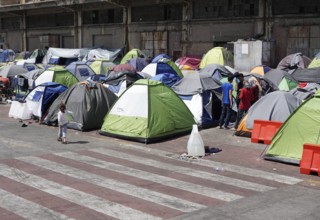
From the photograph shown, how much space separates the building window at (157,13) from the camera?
34.0 meters

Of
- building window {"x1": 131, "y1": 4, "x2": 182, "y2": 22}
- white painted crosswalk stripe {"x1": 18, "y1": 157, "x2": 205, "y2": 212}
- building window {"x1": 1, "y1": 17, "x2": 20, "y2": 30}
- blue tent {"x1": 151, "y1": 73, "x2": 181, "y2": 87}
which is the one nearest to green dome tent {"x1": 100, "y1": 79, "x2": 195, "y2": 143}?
white painted crosswalk stripe {"x1": 18, "y1": 157, "x2": 205, "y2": 212}

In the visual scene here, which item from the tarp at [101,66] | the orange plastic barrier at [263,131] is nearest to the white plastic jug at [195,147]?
the orange plastic barrier at [263,131]

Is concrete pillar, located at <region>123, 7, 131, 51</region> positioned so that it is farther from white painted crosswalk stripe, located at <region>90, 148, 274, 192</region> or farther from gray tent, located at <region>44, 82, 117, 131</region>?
white painted crosswalk stripe, located at <region>90, 148, 274, 192</region>

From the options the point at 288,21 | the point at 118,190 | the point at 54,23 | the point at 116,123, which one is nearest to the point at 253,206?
the point at 118,190

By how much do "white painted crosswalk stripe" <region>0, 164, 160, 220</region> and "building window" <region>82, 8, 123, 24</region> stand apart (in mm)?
29024

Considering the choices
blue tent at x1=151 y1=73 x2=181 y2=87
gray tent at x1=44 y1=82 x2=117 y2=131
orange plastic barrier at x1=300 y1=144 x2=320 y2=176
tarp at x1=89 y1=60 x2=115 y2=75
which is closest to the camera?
orange plastic barrier at x1=300 y1=144 x2=320 y2=176

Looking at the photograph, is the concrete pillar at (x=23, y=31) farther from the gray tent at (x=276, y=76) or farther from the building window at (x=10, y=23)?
the gray tent at (x=276, y=76)

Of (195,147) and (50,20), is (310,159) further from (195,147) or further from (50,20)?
(50,20)

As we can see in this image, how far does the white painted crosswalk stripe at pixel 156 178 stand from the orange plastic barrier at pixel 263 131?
4791mm

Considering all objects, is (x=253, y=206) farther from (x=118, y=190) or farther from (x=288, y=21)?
(x=288, y=21)

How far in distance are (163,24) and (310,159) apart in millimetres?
25337

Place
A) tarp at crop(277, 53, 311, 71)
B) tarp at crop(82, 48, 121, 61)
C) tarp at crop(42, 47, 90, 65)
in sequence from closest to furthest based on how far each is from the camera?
tarp at crop(277, 53, 311, 71) → tarp at crop(82, 48, 121, 61) → tarp at crop(42, 47, 90, 65)

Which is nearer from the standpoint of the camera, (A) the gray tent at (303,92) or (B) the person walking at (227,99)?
(A) the gray tent at (303,92)

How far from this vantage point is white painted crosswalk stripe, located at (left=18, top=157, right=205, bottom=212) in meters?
8.29
